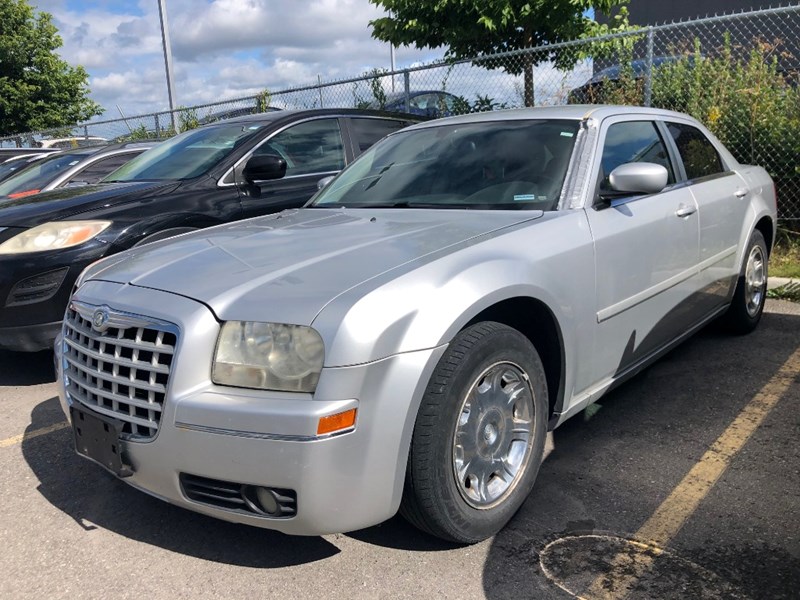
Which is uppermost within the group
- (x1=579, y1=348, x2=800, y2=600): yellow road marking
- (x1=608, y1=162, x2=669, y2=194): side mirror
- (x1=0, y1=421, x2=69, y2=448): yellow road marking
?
(x1=608, y1=162, x2=669, y2=194): side mirror

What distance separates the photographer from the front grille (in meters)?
2.40

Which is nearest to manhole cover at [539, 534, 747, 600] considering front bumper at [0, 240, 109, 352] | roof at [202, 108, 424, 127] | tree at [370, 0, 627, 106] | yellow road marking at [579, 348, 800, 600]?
yellow road marking at [579, 348, 800, 600]

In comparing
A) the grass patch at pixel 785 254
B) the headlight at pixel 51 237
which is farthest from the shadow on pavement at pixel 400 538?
the grass patch at pixel 785 254

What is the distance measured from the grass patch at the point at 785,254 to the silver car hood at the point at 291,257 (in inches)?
184

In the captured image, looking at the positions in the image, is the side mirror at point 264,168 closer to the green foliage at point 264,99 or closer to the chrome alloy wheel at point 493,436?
the chrome alloy wheel at point 493,436

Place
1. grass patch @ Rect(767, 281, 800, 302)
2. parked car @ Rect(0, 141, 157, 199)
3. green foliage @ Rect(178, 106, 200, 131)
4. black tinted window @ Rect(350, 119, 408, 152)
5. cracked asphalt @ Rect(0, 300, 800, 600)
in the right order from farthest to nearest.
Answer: green foliage @ Rect(178, 106, 200, 131) → parked car @ Rect(0, 141, 157, 199) → black tinted window @ Rect(350, 119, 408, 152) → grass patch @ Rect(767, 281, 800, 302) → cracked asphalt @ Rect(0, 300, 800, 600)

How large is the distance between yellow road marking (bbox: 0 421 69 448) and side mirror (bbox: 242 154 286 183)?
2.09 m

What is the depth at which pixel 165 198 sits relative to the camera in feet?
16.4

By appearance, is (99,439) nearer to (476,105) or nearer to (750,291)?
(750,291)

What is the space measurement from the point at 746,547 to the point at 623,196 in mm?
1655

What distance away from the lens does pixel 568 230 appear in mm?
3094

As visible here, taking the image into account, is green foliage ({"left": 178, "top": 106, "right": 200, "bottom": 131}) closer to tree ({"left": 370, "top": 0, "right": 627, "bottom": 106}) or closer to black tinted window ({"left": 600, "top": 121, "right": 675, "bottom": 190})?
tree ({"left": 370, "top": 0, "right": 627, "bottom": 106})

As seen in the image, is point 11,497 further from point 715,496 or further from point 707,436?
point 707,436

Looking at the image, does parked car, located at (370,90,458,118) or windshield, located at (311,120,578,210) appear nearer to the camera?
windshield, located at (311,120,578,210)
